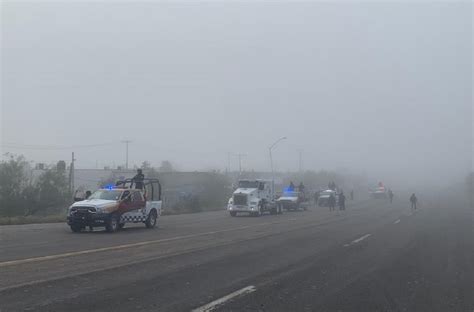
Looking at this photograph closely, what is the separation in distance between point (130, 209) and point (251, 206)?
1894 cm

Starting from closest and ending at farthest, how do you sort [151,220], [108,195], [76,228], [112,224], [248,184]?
[76,228] → [112,224] → [108,195] → [151,220] → [248,184]

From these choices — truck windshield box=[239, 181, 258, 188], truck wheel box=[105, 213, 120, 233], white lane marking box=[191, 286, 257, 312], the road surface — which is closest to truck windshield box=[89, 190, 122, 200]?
truck wheel box=[105, 213, 120, 233]

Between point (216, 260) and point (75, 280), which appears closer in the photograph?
point (75, 280)

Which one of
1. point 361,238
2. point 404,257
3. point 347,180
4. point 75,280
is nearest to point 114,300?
point 75,280

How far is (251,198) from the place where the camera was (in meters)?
43.8

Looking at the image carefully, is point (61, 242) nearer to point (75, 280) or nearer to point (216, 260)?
point (216, 260)

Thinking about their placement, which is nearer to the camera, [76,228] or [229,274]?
[229,274]

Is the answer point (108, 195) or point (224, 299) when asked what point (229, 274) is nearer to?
point (224, 299)

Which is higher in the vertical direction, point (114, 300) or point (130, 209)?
point (130, 209)

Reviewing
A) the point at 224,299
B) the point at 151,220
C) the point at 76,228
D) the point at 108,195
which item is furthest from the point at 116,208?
the point at 224,299

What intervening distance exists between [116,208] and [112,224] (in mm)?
696

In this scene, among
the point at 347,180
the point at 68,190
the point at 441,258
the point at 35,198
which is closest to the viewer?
the point at 441,258

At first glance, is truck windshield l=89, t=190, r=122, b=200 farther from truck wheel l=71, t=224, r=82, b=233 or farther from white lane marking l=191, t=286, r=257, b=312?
white lane marking l=191, t=286, r=257, b=312

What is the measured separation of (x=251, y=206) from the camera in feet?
143
